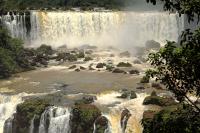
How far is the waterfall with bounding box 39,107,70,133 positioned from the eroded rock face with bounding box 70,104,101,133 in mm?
395

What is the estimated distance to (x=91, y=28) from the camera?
52750mm

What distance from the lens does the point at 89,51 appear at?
157 ft

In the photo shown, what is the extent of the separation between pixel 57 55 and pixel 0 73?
341 inches

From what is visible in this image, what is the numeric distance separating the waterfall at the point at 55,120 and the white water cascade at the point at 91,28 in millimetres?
23592

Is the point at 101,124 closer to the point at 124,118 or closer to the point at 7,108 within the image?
the point at 124,118

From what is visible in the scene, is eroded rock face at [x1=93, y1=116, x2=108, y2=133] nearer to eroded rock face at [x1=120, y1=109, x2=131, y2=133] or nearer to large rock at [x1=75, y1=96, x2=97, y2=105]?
eroded rock face at [x1=120, y1=109, x2=131, y2=133]

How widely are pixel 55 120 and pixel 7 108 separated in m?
4.00

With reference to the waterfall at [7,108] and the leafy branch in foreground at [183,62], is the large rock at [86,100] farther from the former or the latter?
the leafy branch in foreground at [183,62]

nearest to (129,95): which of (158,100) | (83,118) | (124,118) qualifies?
(158,100)

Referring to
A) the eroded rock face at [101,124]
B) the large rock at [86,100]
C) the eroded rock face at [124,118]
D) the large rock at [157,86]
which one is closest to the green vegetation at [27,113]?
the large rock at [86,100]

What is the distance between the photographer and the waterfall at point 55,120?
92.0 ft

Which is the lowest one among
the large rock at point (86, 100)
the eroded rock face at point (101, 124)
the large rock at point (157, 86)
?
the eroded rock face at point (101, 124)

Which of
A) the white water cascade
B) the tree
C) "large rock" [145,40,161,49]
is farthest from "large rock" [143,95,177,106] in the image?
the white water cascade

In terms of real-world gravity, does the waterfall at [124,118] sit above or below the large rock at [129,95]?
below
